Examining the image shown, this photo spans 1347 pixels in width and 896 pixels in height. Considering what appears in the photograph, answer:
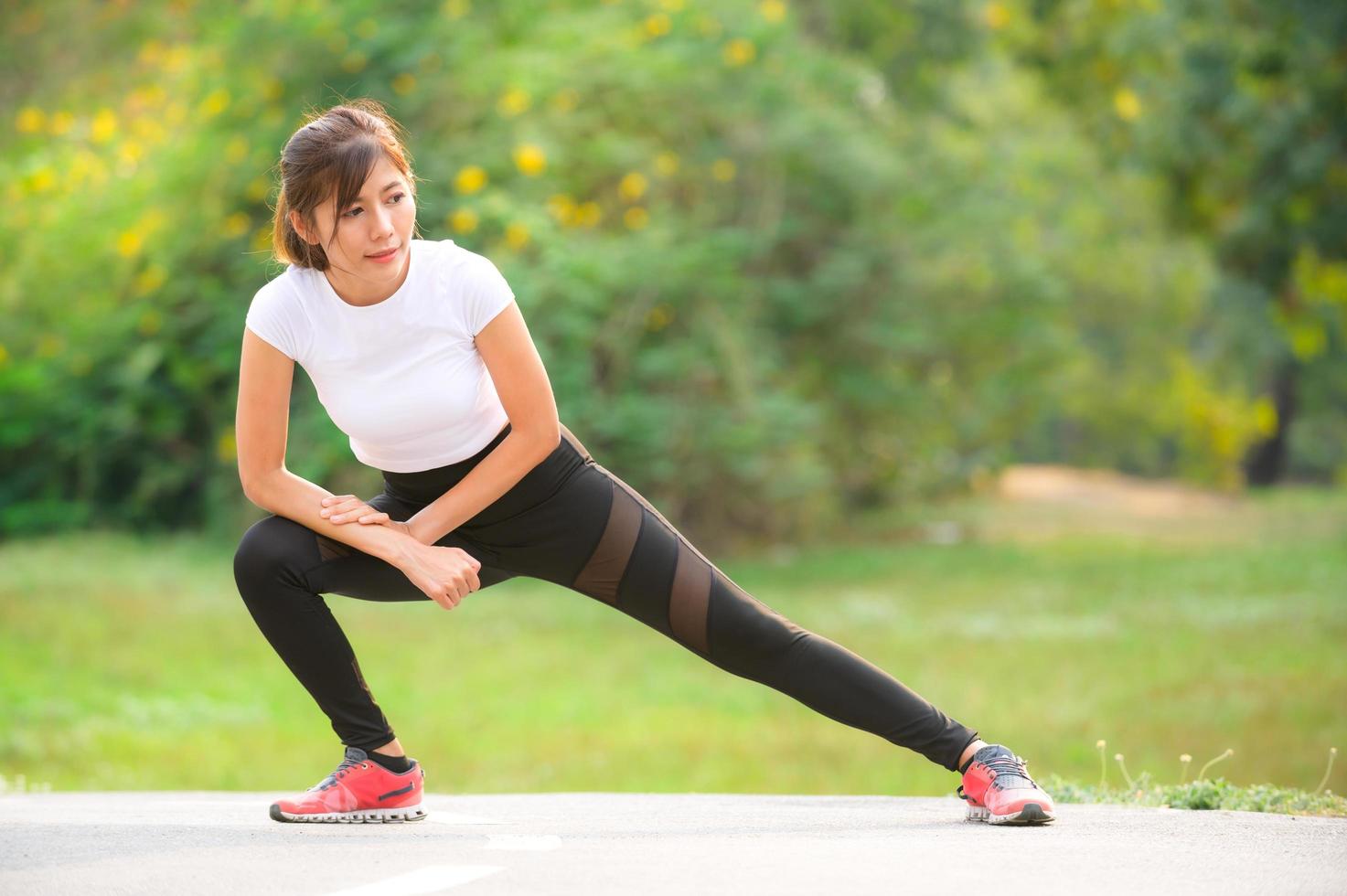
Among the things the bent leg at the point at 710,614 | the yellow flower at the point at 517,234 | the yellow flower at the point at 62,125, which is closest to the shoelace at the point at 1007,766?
the bent leg at the point at 710,614

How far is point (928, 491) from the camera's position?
19.0 meters

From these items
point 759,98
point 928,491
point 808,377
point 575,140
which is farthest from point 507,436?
point 928,491

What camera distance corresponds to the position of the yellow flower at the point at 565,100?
12500mm

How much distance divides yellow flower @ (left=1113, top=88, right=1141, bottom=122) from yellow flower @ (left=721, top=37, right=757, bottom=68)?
5808 mm

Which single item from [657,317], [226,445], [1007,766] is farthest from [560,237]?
[1007,766]

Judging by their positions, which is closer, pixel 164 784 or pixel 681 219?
pixel 164 784

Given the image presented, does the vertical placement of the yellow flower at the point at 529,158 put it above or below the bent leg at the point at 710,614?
above

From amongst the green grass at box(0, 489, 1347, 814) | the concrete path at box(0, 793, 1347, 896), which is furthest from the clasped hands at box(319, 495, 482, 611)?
the green grass at box(0, 489, 1347, 814)

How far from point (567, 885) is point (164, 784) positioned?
13.1 ft

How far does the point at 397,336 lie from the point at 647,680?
19.3ft

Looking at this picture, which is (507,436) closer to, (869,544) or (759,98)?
(759,98)

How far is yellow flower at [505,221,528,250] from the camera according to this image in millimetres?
11562

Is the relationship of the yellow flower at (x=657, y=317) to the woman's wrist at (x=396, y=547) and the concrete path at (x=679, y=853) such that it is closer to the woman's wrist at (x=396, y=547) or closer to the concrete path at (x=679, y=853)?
the concrete path at (x=679, y=853)

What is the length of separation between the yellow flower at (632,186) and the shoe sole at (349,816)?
916cm
